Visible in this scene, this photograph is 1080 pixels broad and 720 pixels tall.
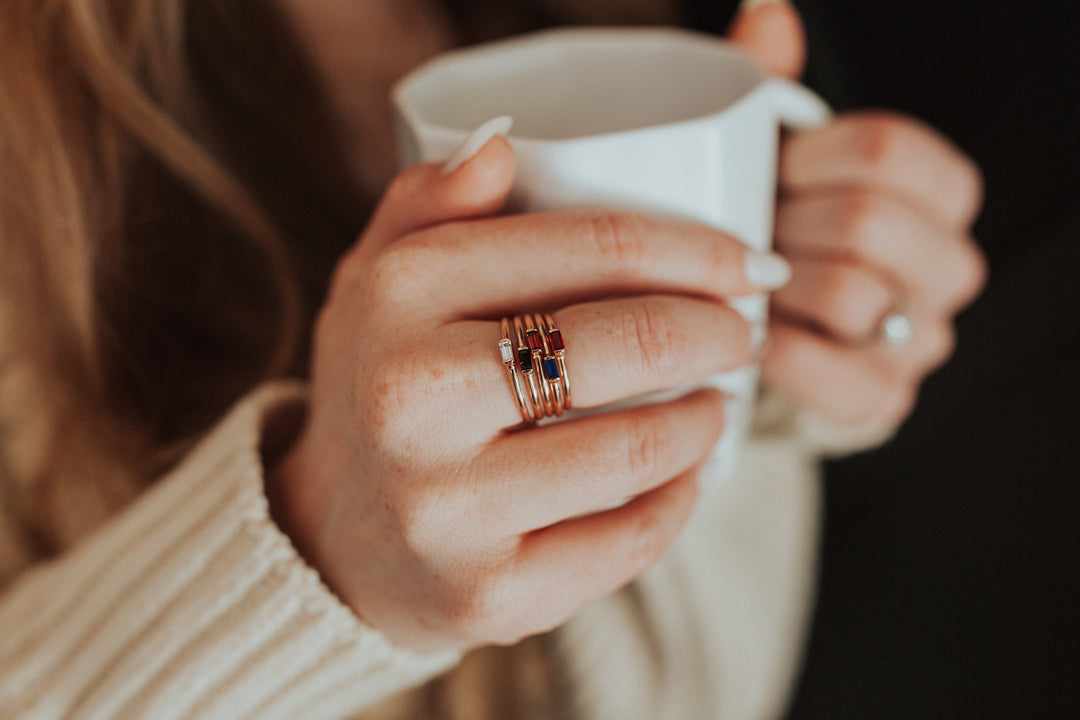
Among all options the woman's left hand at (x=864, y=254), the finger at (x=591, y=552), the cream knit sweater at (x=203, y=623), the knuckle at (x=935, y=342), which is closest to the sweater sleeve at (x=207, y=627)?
the cream knit sweater at (x=203, y=623)

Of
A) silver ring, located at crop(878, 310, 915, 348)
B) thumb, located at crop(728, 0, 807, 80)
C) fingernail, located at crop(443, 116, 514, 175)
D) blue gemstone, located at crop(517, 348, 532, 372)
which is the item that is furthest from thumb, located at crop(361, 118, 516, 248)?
silver ring, located at crop(878, 310, 915, 348)

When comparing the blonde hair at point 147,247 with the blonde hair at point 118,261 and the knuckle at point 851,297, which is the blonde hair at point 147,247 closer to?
the blonde hair at point 118,261

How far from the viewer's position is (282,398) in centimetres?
68

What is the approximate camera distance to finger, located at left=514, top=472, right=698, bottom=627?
484mm

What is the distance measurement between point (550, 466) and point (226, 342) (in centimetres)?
60

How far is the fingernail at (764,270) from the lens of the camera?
0.53 m

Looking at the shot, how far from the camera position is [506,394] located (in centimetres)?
45

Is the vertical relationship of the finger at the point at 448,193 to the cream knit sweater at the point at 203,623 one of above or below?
above

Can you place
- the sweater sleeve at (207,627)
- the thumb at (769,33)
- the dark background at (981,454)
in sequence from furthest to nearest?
the dark background at (981,454) → the thumb at (769,33) → the sweater sleeve at (207,627)

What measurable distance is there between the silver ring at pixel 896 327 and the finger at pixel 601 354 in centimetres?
35

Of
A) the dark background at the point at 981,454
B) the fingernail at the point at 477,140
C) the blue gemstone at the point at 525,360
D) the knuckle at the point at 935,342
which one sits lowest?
the dark background at the point at 981,454

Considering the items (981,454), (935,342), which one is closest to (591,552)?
(935,342)

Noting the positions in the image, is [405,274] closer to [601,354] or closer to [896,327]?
[601,354]

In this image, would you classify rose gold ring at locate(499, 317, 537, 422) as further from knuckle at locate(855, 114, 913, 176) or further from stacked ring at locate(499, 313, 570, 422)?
knuckle at locate(855, 114, 913, 176)
